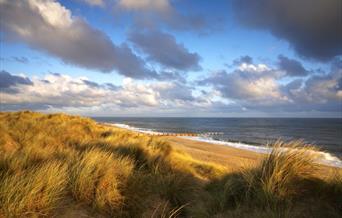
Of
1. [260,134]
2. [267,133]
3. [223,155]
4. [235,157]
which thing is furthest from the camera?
[267,133]

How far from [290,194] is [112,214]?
329cm

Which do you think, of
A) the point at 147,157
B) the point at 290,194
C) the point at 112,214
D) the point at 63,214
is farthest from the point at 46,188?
the point at 290,194

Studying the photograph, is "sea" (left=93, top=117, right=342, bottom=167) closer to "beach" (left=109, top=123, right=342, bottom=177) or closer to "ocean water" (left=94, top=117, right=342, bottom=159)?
"ocean water" (left=94, top=117, right=342, bottom=159)

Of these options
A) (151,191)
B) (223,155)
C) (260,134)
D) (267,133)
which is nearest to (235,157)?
(223,155)

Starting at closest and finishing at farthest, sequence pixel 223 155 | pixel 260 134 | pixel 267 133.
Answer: pixel 223 155 < pixel 260 134 < pixel 267 133

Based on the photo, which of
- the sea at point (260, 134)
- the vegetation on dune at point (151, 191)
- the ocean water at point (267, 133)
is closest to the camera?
the vegetation on dune at point (151, 191)

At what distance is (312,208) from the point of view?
4504mm

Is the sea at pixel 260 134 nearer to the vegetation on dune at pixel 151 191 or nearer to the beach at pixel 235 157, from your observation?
the beach at pixel 235 157

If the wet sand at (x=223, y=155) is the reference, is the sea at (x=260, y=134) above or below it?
above

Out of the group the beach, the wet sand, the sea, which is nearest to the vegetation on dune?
the beach

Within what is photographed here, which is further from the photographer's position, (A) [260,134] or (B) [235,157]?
(A) [260,134]

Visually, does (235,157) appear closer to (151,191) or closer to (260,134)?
(151,191)

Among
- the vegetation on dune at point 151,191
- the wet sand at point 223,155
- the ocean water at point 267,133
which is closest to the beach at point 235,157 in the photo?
the wet sand at point 223,155

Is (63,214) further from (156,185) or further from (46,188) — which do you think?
(156,185)
